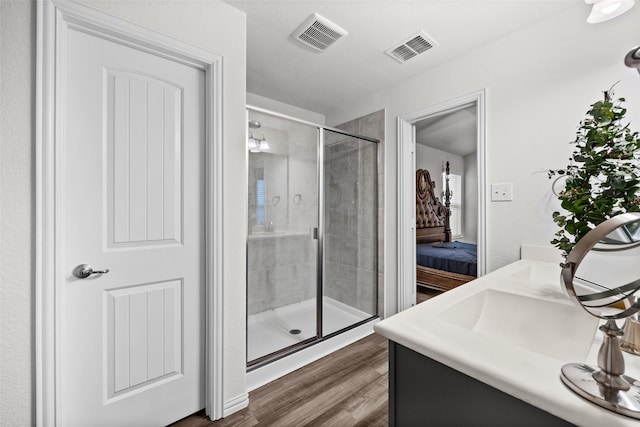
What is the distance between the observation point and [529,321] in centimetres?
93

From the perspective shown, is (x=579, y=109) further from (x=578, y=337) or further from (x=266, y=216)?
(x=266, y=216)

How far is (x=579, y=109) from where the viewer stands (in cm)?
157

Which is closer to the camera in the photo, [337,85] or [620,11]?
[620,11]

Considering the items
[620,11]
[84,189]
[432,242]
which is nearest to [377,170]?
[620,11]

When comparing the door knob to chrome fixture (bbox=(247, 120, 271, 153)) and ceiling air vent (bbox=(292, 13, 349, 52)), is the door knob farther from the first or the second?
ceiling air vent (bbox=(292, 13, 349, 52))

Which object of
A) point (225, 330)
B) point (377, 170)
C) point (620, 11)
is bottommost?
point (225, 330)

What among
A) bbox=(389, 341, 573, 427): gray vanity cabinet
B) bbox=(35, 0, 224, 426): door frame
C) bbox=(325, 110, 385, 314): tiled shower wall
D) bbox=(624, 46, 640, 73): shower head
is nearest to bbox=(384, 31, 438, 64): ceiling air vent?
bbox=(325, 110, 385, 314): tiled shower wall

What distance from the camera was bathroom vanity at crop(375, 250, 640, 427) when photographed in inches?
18.6

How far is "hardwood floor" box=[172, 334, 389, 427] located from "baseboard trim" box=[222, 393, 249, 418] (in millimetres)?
23

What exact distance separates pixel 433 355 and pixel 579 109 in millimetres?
A: 1806

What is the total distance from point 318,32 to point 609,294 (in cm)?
198

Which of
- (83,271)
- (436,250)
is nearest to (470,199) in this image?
(436,250)

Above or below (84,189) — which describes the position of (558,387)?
below

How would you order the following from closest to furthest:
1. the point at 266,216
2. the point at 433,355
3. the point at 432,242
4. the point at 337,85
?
the point at 433,355
the point at 266,216
the point at 337,85
the point at 432,242
